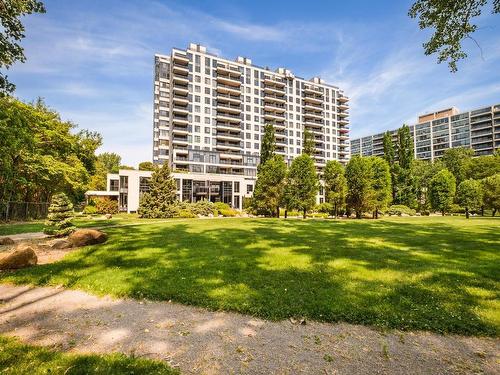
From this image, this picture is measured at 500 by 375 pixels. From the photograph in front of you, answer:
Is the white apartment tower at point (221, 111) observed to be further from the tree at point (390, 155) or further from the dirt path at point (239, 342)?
the dirt path at point (239, 342)

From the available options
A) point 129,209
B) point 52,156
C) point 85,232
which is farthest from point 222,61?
point 85,232

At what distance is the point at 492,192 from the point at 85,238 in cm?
4904

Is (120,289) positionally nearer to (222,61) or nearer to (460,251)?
(460,251)

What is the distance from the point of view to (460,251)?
38.9 feet

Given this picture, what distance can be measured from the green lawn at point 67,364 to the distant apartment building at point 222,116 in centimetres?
5350

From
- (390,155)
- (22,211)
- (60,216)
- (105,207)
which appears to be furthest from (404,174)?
(22,211)

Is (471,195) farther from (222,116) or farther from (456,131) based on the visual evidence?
(456,131)

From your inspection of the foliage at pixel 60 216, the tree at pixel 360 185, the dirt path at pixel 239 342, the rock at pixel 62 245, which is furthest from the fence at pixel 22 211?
the tree at pixel 360 185

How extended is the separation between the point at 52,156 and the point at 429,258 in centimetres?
3833

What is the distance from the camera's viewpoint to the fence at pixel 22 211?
2883cm

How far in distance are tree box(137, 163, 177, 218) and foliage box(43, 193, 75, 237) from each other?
65.9 ft

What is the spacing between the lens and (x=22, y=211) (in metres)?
32.2

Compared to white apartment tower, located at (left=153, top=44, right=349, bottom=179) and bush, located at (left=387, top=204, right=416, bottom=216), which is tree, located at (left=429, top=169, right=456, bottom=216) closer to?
bush, located at (left=387, top=204, right=416, bottom=216)

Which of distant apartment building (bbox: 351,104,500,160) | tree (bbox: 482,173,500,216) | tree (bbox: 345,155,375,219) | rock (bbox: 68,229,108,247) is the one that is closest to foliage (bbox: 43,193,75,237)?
rock (bbox: 68,229,108,247)
